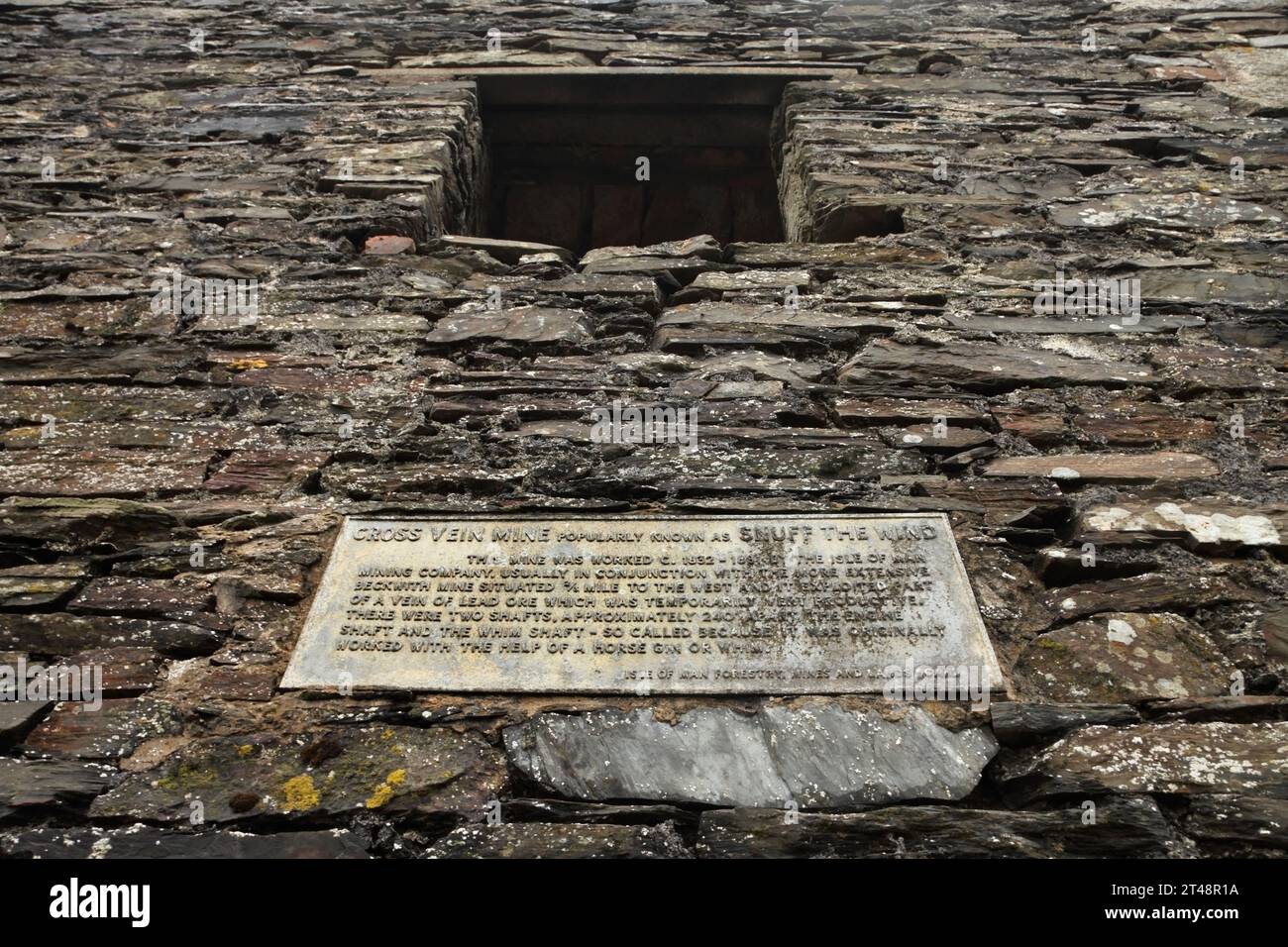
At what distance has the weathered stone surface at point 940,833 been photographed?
2.22 metres

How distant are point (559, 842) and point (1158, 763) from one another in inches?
47.3

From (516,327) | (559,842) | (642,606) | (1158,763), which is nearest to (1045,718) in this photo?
(1158,763)

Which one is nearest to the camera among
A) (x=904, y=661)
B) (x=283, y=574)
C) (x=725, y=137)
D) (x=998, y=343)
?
(x=904, y=661)

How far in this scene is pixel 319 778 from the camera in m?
2.37

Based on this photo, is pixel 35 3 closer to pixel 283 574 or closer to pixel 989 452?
pixel 283 574

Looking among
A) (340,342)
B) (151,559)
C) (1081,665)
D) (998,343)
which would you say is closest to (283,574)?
(151,559)

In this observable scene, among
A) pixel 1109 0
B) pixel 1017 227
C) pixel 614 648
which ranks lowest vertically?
pixel 614 648

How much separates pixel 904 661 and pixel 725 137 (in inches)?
142

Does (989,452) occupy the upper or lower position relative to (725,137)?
lower

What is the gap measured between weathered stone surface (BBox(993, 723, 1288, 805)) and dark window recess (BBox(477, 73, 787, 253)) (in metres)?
3.48

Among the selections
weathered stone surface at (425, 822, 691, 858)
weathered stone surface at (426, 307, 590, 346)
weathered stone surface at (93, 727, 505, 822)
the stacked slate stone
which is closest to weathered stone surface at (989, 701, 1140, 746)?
the stacked slate stone

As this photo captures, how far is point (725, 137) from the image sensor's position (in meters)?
5.59

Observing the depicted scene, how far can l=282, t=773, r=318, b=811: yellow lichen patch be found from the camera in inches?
91.0

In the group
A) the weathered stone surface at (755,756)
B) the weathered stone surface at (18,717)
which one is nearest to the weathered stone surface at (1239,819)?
the weathered stone surface at (755,756)
